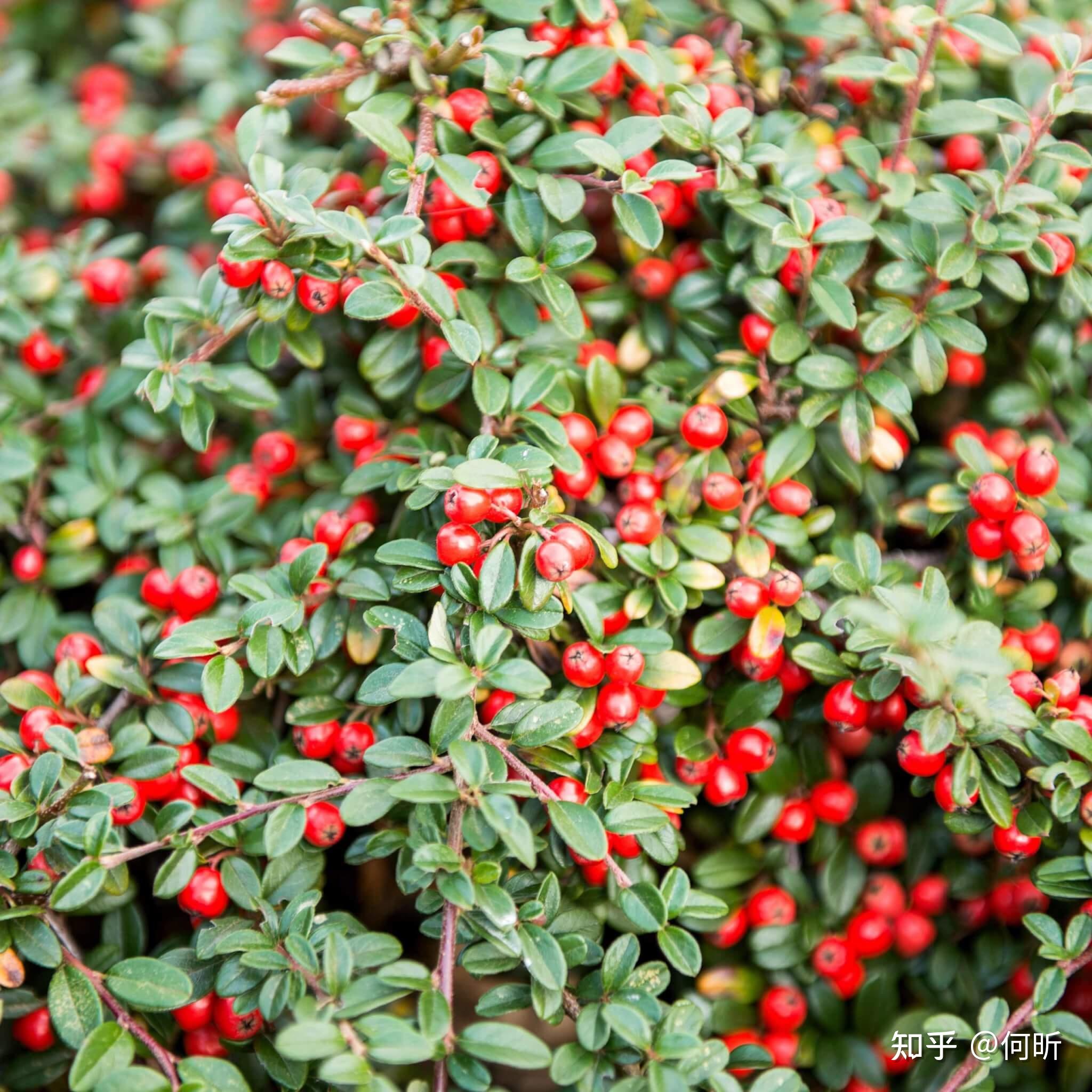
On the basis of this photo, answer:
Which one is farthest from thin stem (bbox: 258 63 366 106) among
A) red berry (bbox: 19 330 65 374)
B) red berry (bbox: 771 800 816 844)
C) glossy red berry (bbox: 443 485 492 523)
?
red berry (bbox: 771 800 816 844)

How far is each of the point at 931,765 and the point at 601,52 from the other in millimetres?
1575

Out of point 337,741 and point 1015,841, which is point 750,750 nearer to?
point 1015,841

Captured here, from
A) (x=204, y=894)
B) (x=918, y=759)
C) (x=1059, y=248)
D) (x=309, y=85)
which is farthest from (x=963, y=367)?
(x=204, y=894)

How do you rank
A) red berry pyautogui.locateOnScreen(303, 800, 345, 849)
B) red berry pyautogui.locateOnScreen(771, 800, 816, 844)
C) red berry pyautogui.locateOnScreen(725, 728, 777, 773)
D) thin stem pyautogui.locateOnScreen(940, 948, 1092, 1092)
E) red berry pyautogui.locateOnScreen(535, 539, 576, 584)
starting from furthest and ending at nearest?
red berry pyautogui.locateOnScreen(771, 800, 816, 844) → red berry pyautogui.locateOnScreen(725, 728, 777, 773) → red berry pyautogui.locateOnScreen(303, 800, 345, 849) → thin stem pyautogui.locateOnScreen(940, 948, 1092, 1092) → red berry pyautogui.locateOnScreen(535, 539, 576, 584)

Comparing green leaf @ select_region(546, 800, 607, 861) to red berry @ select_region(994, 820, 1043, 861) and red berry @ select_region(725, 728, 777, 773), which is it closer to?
red berry @ select_region(725, 728, 777, 773)

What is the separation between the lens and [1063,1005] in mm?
2062

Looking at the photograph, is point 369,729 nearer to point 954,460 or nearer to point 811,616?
point 811,616

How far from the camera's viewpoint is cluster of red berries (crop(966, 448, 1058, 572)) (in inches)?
77.8

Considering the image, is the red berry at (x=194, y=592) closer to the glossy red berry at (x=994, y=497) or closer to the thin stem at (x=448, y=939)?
the thin stem at (x=448, y=939)

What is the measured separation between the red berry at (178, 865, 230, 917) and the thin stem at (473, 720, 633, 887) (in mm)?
597

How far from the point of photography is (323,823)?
6.23 feet

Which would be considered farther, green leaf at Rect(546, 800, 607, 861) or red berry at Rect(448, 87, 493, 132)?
red berry at Rect(448, 87, 493, 132)

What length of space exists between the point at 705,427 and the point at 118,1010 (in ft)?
5.04

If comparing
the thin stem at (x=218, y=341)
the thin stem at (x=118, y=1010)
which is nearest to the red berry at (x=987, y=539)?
the thin stem at (x=218, y=341)
